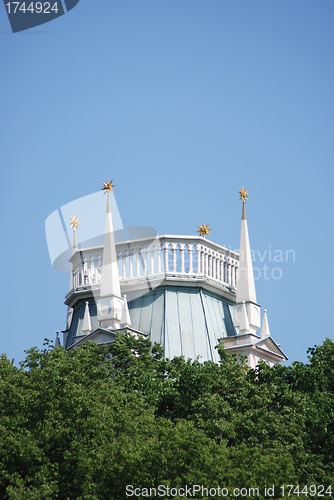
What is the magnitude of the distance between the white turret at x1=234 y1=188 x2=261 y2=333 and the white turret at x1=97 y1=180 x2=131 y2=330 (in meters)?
4.14

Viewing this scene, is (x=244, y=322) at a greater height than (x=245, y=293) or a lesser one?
lesser

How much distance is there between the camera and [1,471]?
25.6 m

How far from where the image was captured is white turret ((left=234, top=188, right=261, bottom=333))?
113ft

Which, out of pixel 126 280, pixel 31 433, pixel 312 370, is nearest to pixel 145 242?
pixel 126 280

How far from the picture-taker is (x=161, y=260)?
35.1m

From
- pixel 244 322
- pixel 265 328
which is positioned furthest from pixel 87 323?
pixel 265 328

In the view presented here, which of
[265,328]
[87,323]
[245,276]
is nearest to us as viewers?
[87,323]

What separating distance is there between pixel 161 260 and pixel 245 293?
337 cm

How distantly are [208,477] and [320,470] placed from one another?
367cm
